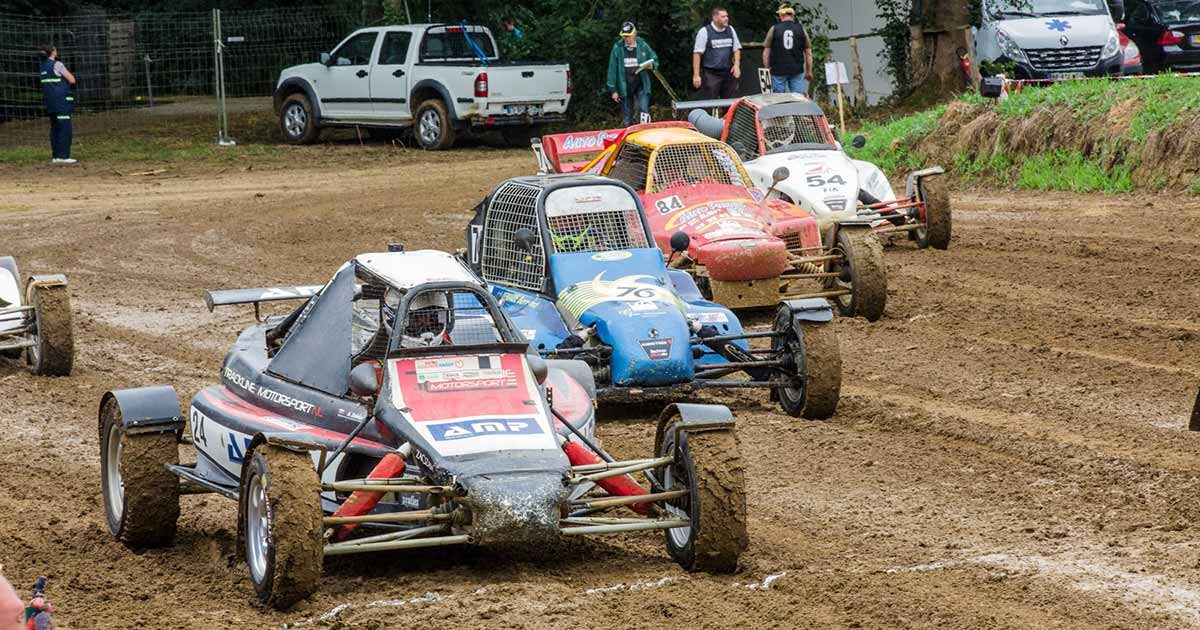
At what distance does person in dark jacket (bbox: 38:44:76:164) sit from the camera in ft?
81.7

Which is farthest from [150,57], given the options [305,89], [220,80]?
[305,89]

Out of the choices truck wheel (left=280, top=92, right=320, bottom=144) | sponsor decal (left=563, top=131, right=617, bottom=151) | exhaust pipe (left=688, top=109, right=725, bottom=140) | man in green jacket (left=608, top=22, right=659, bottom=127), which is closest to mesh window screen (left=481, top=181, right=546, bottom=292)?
Result: sponsor decal (left=563, top=131, right=617, bottom=151)

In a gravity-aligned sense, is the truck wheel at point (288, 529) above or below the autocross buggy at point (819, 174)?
below

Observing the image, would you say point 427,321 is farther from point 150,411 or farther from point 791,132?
point 791,132

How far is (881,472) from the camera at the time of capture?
8.98 m

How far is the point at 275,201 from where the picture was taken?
70.9 ft

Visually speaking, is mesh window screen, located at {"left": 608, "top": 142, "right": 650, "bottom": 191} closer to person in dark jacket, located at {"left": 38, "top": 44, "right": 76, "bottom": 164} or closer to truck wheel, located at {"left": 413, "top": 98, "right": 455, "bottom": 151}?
truck wheel, located at {"left": 413, "top": 98, "right": 455, "bottom": 151}

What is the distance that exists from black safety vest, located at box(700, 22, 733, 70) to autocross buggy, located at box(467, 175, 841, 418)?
11493mm

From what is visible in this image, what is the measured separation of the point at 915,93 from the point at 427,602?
22.0 m

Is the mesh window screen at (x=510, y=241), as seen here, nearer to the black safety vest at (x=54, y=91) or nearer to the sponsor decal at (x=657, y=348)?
the sponsor decal at (x=657, y=348)

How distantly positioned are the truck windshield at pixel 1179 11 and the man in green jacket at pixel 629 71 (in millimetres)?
8885

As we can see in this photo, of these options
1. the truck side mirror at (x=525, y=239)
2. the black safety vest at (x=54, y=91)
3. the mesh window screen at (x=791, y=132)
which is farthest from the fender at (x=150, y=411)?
the black safety vest at (x=54, y=91)

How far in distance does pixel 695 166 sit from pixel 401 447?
24.5 ft

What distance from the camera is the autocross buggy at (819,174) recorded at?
15.6 m
